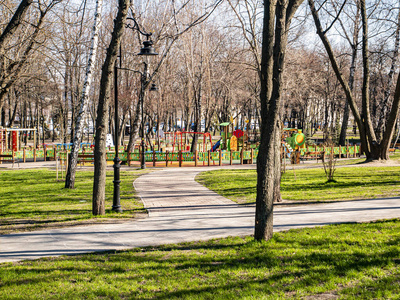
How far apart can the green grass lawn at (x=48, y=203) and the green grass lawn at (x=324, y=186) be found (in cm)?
362

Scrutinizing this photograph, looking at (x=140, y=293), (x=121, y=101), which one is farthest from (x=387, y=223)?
(x=121, y=101)

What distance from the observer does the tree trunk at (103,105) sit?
10.1 m

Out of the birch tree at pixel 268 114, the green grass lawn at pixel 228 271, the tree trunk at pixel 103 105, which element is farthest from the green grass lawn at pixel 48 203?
the birch tree at pixel 268 114

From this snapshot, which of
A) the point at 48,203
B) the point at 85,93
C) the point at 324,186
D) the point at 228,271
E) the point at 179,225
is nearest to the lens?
the point at 228,271

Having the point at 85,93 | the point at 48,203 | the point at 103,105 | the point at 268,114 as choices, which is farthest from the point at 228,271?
the point at 85,93

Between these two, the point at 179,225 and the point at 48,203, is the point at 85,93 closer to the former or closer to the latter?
the point at 48,203

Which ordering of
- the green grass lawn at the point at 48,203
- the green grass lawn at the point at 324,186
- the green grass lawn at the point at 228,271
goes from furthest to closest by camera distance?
the green grass lawn at the point at 324,186 → the green grass lawn at the point at 48,203 → the green grass lawn at the point at 228,271

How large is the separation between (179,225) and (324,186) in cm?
813

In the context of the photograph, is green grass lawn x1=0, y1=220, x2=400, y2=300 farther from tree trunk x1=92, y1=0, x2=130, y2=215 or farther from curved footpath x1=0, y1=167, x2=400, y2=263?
tree trunk x1=92, y1=0, x2=130, y2=215

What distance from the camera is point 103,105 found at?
10359mm

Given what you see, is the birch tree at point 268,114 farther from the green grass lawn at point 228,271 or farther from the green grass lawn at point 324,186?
the green grass lawn at point 324,186

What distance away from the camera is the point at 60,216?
10.6m

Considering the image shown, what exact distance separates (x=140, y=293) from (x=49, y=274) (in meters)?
1.60

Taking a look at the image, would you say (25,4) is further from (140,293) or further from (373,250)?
(373,250)
